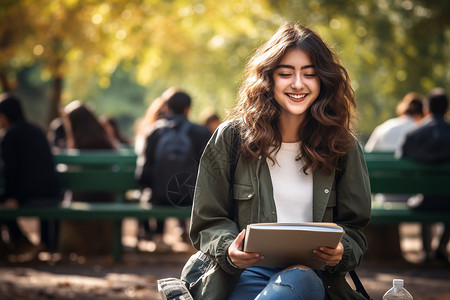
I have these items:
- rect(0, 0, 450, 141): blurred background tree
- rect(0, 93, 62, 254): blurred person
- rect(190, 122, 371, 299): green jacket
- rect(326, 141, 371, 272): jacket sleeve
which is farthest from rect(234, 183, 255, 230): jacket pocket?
rect(0, 0, 450, 141): blurred background tree

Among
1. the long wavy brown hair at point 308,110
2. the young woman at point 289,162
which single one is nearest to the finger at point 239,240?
the young woman at point 289,162

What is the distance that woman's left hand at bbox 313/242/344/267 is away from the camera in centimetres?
353

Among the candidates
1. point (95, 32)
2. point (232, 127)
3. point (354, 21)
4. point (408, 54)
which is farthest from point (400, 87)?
point (232, 127)

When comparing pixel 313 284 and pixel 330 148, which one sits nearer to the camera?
pixel 313 284

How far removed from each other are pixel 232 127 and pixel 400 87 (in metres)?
15.4

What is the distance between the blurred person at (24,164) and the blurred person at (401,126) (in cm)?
430

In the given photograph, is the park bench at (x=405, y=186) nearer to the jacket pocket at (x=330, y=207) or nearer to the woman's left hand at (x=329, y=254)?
the jacket pocket at (x=330, y=207)

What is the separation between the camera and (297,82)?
12.7ft

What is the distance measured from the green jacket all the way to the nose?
1.17 feet

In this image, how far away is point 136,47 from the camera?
58.4 ft

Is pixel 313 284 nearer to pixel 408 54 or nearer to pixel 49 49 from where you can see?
pixel 408 54

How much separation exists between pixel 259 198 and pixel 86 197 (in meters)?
7.14

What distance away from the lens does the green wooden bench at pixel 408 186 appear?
31.2 ft

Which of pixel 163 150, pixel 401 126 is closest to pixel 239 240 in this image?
pixel 163 150
